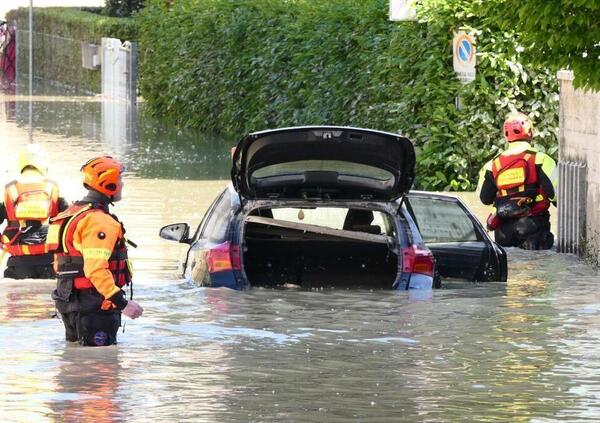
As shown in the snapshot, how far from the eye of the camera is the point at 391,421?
10516 mm

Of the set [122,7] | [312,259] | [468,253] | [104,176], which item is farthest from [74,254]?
[122,7]

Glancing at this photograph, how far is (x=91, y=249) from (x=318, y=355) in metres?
1.77

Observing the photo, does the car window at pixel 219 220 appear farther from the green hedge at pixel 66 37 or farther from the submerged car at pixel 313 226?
the green hedge at pixel 66 37

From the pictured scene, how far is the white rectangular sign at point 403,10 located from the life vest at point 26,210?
909 cm

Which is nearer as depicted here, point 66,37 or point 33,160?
point 33,160

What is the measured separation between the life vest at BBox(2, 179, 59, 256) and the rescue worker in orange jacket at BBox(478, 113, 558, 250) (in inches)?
183

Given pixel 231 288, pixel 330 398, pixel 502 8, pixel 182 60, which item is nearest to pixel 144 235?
pixel 231 288

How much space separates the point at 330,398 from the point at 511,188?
27.5 feet

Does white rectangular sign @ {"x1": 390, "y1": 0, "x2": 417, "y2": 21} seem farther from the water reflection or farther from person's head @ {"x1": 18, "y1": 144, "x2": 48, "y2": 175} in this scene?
person's head @ {"x1": 18, "y1": 144, "x2": 48, "y2": 175}

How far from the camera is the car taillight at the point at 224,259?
1470 centimetres

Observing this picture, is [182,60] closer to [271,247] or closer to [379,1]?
[379,1]

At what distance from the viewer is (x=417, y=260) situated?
14.8m

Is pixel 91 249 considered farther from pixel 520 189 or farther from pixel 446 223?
pixel 520 189

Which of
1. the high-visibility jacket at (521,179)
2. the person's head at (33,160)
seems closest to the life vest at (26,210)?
the person's head at (33,160)
